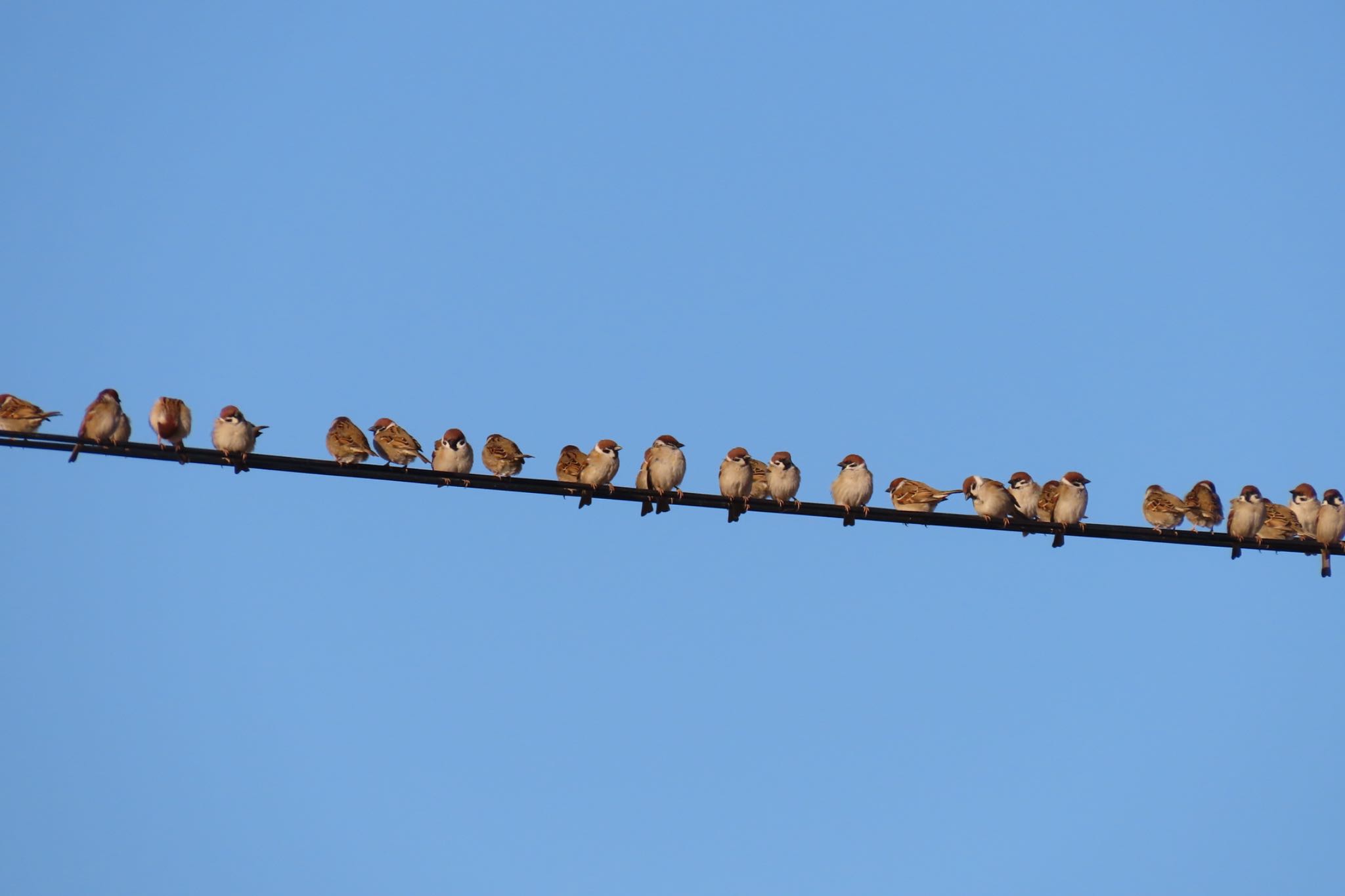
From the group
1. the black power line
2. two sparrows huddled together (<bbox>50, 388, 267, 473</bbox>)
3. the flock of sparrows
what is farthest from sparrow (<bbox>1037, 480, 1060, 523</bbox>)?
two sparrows huddled together (<bbox>50, 388, 267, 473</bbox>)

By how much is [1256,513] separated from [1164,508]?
3.92ft

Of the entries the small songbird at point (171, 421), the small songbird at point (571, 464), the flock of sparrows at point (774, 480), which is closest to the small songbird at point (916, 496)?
the flock of sparrows at point (774, 480)

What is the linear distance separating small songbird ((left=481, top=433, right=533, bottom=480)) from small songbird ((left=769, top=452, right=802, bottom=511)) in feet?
11.4

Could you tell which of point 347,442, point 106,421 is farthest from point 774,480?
point 106,421

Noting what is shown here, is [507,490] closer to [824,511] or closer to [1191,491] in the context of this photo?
[824,511]

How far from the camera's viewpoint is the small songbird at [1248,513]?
2158cm

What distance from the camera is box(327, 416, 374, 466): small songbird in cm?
2186

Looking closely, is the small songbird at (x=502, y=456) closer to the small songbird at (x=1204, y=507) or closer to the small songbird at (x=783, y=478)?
the small songbird at (x=783, y=478)

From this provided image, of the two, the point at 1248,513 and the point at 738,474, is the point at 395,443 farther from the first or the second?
the point at 1248,513

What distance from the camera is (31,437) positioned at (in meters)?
14.8

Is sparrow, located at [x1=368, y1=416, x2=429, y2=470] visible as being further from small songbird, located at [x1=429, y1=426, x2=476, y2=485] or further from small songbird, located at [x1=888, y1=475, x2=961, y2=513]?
small songbird, located at [x1=888, y1=475, x2=961, y2=513]

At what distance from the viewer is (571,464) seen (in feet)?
73.0

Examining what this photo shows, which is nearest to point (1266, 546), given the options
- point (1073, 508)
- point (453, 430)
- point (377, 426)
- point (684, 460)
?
point (1073, 508)

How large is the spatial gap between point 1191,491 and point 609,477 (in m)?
8.04
